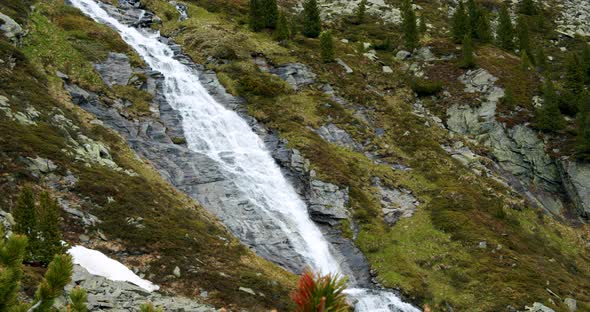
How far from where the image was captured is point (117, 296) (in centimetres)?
1370

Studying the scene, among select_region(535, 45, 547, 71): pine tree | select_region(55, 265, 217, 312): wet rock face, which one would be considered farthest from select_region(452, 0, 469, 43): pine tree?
select_region(55, 265, 217, 312): wet rock face

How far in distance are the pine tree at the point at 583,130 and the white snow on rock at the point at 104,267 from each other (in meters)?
36.5

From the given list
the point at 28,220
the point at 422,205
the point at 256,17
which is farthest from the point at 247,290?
the point at 256,17

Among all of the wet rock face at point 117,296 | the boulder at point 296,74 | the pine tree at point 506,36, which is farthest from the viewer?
the pine tree at point 506,36

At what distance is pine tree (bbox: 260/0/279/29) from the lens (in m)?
59.8

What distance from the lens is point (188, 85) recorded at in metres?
40.8

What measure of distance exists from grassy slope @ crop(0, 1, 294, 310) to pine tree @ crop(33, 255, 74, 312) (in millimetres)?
12494

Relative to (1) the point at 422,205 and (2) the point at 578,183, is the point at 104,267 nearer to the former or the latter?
(1) the point at 422,205

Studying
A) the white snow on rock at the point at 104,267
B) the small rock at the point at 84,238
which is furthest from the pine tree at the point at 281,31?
the white snow on rock at the point at 104,267

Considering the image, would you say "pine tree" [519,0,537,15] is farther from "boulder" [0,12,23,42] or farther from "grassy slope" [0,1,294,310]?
"boulder" [0,12,23,42]

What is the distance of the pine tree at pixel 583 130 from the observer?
1535 inches

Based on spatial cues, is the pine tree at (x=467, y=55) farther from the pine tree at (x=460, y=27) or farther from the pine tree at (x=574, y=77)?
the pine tree at (x=574, y=77)

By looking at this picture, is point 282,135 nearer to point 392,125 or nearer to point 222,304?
point 392,125

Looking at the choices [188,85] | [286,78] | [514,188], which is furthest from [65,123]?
[514,188]
